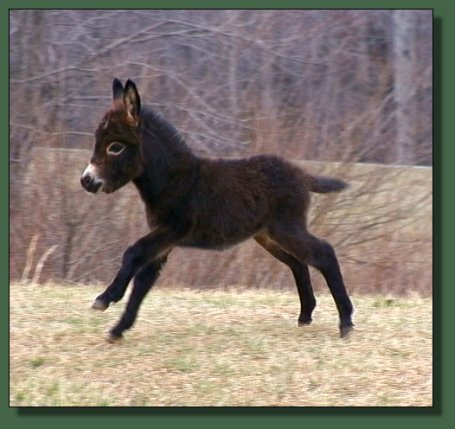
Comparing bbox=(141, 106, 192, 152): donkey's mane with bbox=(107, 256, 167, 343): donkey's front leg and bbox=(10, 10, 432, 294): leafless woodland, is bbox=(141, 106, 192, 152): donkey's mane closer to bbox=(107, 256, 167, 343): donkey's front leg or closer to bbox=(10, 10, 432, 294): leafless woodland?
bbox=(107, 256, 167, 343): donkey's front leg

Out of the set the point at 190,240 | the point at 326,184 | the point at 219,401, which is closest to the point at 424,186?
the point at 326,184

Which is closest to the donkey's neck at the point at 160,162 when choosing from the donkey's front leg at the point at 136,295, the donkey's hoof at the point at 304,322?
the donkey's front leg at the point at 136,295

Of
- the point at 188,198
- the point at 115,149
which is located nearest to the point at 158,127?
the point at 115,149

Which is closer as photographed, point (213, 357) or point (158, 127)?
point (213, 357)

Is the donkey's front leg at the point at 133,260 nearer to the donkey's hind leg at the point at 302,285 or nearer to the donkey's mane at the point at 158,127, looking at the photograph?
the donkey's mane at the point at 158,127

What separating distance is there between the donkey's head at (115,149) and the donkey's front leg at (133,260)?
22.4 inches

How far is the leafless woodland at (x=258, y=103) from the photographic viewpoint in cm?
1370

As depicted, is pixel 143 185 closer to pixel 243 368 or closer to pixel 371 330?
pixel 243 368

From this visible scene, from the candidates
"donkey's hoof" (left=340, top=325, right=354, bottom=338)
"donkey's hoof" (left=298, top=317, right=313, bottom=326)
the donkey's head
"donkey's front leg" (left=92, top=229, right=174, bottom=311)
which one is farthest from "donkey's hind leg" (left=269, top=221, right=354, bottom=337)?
the donkey's head

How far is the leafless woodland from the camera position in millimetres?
13703

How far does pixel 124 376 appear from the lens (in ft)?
24.4

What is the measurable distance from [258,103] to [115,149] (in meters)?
6.55

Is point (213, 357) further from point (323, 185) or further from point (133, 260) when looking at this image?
point (323, 185)

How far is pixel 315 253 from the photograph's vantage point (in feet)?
27.5
